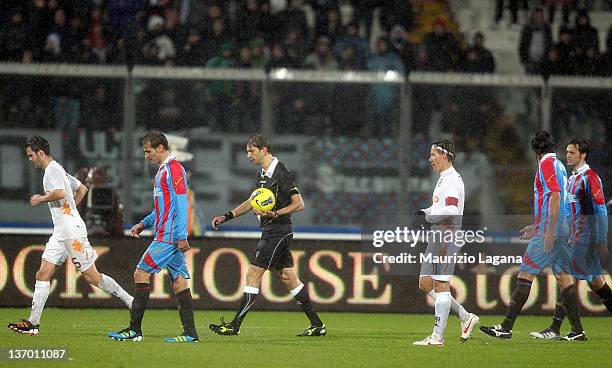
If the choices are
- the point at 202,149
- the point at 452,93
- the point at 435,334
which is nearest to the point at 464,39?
the point at 452,93

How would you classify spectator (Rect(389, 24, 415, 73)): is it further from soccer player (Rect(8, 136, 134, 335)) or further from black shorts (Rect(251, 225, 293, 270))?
soccer player (Rect(8, 136, 134, 335))

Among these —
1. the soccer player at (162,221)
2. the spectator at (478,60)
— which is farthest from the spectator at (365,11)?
the soccer player at (162,221)

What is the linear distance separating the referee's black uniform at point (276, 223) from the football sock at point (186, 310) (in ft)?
3.58

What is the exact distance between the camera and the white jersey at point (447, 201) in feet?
36.8

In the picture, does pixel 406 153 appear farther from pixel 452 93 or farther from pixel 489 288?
pixel 489 288

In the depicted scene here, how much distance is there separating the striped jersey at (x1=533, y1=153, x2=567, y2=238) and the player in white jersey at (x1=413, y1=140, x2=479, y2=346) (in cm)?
100

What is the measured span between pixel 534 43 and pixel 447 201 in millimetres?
10648

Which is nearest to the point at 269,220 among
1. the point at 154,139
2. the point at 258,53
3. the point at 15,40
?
the point at 154,139

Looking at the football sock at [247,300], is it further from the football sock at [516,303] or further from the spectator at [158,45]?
the spectator at [158,45]

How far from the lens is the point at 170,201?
11141 millimetres

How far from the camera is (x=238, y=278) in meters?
15.8

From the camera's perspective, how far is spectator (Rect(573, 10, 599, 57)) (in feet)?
67.6

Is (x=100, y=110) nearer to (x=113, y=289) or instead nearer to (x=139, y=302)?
(x=113, y=289)

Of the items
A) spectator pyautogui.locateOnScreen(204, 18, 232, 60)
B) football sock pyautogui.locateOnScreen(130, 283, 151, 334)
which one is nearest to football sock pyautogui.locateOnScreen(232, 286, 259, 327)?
football sock pyautogui.locateOnScreen(130, 283, 151, 334)
